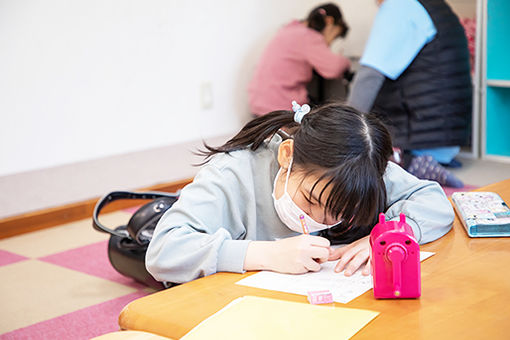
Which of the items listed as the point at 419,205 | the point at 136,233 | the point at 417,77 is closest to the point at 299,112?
the point at 419,205

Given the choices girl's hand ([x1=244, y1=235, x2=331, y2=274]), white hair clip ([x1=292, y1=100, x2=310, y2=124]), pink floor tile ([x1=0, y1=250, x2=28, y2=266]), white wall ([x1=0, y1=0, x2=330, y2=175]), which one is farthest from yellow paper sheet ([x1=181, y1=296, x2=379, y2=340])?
white wall ([x1=0, y1=0, x2=330, y2=175])

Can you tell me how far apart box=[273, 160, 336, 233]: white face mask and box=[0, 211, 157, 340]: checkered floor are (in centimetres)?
73

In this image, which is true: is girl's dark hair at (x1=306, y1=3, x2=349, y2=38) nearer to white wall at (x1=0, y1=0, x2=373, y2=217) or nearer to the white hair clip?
white wall at (x1=0, y1=0, x2=373, y2=217)

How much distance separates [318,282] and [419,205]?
29cm

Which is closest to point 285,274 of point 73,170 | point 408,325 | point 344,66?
point 408,325

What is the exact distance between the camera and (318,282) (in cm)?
96

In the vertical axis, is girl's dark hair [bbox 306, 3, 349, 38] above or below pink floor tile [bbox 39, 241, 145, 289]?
above

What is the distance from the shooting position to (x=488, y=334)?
2.39 ft

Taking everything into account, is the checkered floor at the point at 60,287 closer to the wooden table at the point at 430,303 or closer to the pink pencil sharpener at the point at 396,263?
the wooden table at the point at 430,303

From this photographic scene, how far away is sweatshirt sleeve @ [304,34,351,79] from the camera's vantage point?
3.75m

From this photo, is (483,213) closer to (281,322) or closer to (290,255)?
(290,255)

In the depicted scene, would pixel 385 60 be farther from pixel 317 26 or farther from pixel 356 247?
pixel 356 247

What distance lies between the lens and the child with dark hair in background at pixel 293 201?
1.02 m

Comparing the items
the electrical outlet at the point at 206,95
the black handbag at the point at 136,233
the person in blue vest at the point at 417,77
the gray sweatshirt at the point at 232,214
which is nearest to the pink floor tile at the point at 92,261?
the black handbag at the point at 136,233
